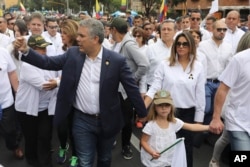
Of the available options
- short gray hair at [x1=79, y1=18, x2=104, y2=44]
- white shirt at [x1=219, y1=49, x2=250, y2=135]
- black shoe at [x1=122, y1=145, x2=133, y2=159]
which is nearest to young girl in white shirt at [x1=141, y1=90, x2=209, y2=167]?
white shirt at [x1=219, y1=49, x2=250, y2=135]

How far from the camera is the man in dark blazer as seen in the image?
3.30m

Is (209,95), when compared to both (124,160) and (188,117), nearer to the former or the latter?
(188,117)

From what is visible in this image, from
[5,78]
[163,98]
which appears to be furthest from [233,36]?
[5,78]

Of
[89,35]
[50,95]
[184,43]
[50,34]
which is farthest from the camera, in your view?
[50,34]

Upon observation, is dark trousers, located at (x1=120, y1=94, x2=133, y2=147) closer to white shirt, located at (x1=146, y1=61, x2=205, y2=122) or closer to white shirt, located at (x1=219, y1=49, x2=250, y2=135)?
white shirt, located at (x1=146, y1=61, x2=205, y2=122)

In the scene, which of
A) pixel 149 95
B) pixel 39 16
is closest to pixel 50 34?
pixel 39 16

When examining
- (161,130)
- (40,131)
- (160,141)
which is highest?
(161,130)

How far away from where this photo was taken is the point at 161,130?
11.6ft

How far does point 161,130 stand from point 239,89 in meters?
0.88

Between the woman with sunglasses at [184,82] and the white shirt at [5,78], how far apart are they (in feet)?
6.03

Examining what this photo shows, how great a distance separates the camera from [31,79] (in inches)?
158

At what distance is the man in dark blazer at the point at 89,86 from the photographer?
130 inches

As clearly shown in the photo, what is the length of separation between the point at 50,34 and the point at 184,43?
9.55 feet

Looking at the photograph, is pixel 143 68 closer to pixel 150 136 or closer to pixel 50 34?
pixel 150 136
